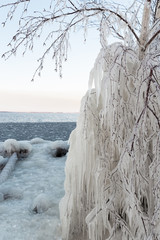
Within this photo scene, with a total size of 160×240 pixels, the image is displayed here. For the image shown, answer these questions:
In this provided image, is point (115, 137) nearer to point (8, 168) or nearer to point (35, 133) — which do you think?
point (8, 168)

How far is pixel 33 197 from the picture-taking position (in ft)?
18.2

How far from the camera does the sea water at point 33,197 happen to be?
4.20 metres

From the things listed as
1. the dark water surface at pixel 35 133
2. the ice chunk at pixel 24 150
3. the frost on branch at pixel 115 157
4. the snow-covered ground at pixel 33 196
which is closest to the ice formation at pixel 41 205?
the snow-covered ground at pixel 33 196

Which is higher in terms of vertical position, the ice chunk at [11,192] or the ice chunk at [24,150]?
the ice chunk at [24,150]

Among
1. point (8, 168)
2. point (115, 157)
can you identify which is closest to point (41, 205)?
point (115, 157)

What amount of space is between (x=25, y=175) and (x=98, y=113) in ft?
12.5

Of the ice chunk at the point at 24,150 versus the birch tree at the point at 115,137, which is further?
the ice chunk at the point at 24,150

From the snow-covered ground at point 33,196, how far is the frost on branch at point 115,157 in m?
0.60

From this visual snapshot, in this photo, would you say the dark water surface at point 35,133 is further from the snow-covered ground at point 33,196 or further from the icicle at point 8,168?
the icicle at point 8,168

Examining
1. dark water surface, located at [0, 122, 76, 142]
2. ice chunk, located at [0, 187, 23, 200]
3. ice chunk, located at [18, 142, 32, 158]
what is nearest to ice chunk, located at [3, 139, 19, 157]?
ice chunk, located at [18, 142, 32, 158]

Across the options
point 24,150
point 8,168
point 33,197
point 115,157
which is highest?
point 115,157

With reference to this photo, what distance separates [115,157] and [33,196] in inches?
105

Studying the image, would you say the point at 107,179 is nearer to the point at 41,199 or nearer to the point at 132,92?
the point at 132,92

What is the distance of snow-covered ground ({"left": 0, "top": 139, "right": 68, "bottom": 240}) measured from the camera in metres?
4.22
